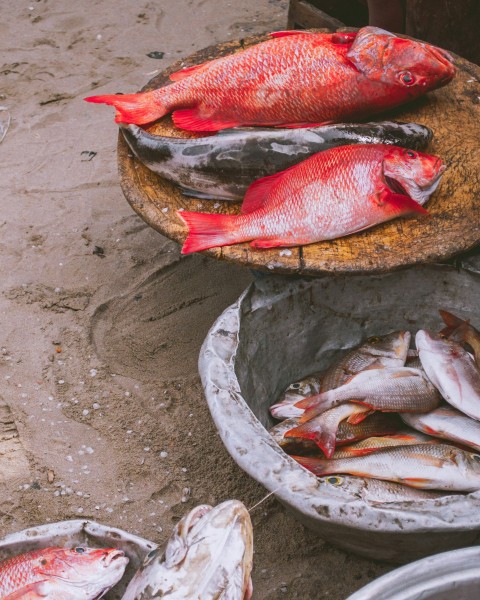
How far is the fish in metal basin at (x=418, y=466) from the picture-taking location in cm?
269

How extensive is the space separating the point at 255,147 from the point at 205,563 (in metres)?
1.73

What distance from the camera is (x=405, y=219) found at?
314cm

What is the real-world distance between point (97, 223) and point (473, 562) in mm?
3347

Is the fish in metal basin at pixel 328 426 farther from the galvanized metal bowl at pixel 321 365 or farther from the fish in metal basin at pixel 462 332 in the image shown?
the fish in metal basin at pixel 462 332

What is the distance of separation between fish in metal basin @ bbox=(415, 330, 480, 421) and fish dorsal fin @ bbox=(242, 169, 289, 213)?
81 cm

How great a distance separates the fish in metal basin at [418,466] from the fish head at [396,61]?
1555 mm

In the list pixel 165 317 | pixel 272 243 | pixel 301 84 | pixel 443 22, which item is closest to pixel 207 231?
pixel 272 243

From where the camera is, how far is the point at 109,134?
5633mm

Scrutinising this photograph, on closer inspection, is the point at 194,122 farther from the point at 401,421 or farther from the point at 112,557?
the point at 112,557

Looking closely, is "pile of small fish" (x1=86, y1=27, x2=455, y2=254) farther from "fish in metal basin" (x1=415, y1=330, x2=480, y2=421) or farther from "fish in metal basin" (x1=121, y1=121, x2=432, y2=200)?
"fish in metal basin" (x1=415, y1=330, x2=480, y2=421)

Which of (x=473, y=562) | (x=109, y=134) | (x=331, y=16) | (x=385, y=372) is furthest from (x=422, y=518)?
(x=331, y=16)

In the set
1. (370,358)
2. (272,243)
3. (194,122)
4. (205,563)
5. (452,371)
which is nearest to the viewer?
(205,563)

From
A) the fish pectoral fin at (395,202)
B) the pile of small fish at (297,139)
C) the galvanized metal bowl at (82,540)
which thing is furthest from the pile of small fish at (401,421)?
the galvanized metal bowl at (82,540)

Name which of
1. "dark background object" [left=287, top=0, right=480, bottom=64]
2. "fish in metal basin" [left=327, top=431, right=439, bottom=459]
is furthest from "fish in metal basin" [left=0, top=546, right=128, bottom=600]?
"dark background object" [left=287, top=0, right=480, bottom=64]
